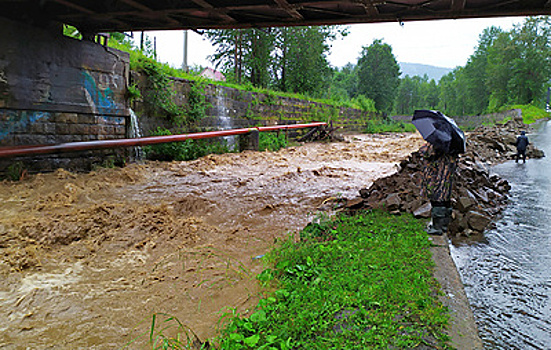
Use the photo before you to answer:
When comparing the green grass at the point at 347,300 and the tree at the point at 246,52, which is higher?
the tree at the point at 246,52

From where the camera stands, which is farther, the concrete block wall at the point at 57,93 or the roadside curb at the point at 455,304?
the concrete block wall at the point at 57,93

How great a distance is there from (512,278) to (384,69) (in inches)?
1638

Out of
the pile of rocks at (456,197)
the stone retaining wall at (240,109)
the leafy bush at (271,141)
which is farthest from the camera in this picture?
the leafy bush at (271,141)

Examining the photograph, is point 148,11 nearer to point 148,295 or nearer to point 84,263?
point 84,263

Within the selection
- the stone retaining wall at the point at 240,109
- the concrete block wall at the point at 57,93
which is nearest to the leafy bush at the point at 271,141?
the stone retaining wall at the point at 240,109

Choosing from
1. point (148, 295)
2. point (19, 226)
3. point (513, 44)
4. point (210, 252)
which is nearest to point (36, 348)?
point (148, 295)

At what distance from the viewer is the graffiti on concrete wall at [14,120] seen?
575 cm

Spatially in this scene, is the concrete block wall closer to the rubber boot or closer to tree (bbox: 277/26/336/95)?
the rubber boot

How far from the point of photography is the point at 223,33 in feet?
59.4

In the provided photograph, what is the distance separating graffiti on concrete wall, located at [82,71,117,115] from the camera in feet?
23.0

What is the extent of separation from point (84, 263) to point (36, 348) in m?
1.18

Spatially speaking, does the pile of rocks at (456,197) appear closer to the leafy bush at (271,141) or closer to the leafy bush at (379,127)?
the leafy bush at (271,141)

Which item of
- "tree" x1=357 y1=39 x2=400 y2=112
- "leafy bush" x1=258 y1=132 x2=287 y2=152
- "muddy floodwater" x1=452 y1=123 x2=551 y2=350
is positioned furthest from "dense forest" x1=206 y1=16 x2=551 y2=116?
"muddy floodwater" x1=452 y1=123 x2=551 y2=350

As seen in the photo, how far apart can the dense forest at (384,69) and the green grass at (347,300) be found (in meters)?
5.89
